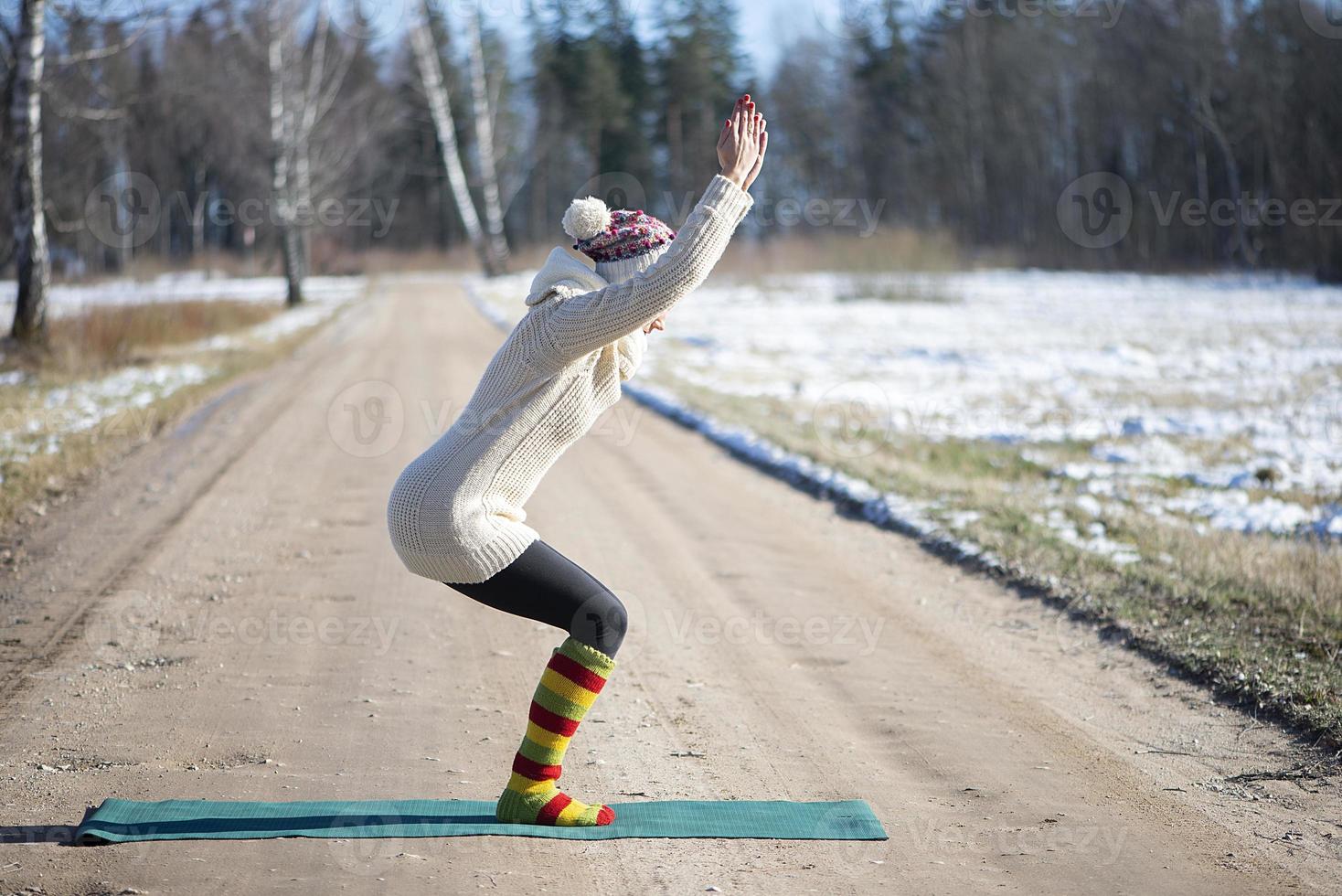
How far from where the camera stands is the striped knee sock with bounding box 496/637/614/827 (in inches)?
134

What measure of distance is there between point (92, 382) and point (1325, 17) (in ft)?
122

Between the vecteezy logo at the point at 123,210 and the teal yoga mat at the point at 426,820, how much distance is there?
49.0 m

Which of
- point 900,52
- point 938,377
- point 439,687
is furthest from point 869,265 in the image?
point 900,52

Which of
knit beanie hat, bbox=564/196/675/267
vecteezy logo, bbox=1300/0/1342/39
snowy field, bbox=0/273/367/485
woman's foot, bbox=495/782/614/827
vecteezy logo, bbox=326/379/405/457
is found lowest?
snowy field, bbox=0/273/367/485

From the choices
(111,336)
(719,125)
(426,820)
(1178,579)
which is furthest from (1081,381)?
(719,125)

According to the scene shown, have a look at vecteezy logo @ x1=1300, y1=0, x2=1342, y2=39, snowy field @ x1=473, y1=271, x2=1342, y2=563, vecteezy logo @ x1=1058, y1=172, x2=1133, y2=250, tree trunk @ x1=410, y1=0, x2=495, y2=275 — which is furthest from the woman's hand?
vecteezy logo @ x1=1058, y1=172, x2=1133, y2=250

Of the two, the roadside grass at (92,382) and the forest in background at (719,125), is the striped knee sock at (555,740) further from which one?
the forest in background at (719,125)

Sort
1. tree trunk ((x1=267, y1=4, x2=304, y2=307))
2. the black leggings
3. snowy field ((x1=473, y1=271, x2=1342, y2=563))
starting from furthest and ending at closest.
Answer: tree trunk ((x1=267, y1=4, x2=304, y2=307)) < snowy field ((x1=473, y1=271, x2=1342, y2=563)) < the black leggings

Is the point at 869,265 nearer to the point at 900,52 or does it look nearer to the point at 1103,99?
the point at 1103,99

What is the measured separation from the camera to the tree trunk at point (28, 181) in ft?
46.8

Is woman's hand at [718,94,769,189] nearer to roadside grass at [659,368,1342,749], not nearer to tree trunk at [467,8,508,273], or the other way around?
roadside grass at [659,368,1342,749]

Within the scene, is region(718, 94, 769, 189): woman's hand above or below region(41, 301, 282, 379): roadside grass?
above

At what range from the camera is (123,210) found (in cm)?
5325

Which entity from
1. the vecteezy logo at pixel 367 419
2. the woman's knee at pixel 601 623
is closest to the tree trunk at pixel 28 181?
the vecteezy logo at pixel 367 419
